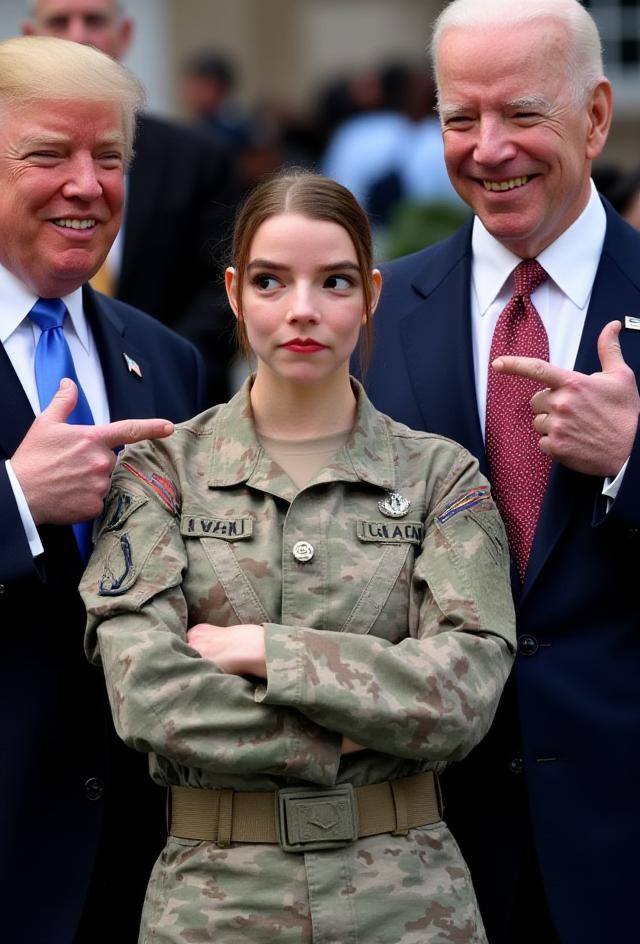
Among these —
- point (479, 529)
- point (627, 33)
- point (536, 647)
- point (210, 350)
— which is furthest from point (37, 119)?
point (627, 33)

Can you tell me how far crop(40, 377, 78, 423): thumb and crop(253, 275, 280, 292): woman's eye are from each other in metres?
0.45

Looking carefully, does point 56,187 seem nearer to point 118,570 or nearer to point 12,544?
point 12,544

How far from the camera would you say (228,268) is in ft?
11.2

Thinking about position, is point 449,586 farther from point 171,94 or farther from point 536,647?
point 171,94

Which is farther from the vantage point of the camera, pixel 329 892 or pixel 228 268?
pixel 228 268

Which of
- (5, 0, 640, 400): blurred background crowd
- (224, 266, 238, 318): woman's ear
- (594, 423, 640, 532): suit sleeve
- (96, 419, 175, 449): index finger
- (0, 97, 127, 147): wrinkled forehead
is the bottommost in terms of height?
(5, 0, 640, 400): blurred background crowd

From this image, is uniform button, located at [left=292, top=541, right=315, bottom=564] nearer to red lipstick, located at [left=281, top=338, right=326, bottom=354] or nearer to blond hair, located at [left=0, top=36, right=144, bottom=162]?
red lipstick, located at [left=281, top=338, right=326, bottom=354]

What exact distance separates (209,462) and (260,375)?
199mm

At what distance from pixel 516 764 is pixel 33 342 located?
1.36 meters

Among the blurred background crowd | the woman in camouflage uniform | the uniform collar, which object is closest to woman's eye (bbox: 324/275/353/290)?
the woman in camouflage uniform

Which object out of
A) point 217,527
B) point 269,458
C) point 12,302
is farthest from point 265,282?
point 12,302

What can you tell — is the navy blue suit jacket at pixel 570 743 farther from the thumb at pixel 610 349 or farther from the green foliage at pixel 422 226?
the green foliage at pixel 422 226

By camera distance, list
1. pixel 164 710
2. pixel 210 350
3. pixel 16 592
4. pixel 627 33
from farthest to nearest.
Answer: pixel 627 33 → pixel 210 350 → pixel 16 592 → pixel 164 710

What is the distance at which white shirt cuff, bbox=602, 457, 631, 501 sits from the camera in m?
3.48
